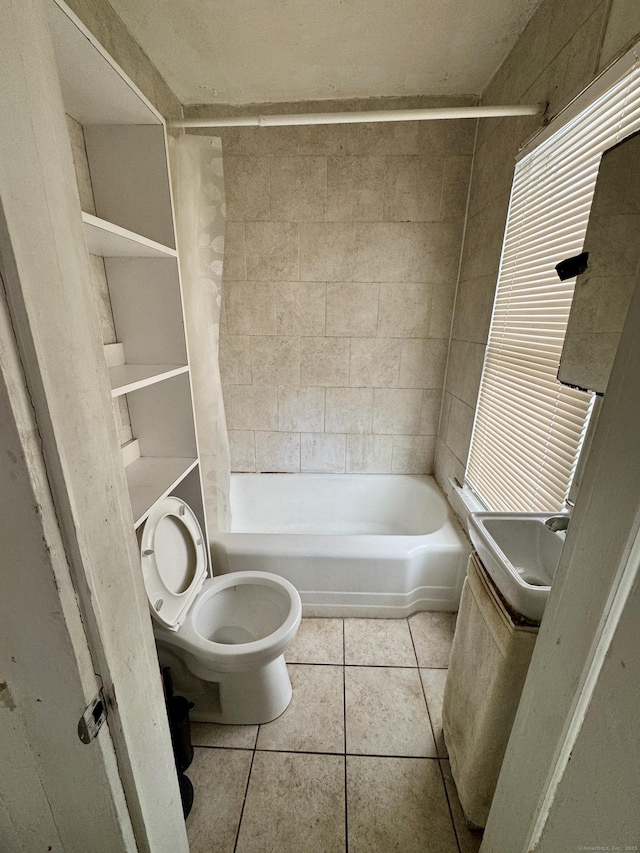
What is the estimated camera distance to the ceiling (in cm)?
125

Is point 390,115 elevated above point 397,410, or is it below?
above

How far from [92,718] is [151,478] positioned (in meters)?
0.95

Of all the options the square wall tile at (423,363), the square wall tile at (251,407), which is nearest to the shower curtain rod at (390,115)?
the square wall tile at (423,363)

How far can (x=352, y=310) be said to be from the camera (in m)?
2.13

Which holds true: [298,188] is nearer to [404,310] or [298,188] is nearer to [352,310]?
[352,310]

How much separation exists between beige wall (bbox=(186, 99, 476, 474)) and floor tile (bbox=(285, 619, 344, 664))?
98 centimetres

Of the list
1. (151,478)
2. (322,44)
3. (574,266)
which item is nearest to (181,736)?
(151,478)

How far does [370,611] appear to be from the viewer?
1.79m

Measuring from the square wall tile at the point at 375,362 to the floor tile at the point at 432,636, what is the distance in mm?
1331

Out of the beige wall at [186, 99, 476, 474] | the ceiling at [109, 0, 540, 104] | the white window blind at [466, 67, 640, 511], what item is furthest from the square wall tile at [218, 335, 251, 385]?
the white window blind at [466, 67, 640, 511]

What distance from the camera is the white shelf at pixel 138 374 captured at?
104cm

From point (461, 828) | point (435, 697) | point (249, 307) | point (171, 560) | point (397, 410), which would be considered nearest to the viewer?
point (461, 828)

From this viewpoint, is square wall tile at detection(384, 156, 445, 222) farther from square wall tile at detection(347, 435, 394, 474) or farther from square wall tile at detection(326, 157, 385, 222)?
square wall tile at detection(347, 435, 394, 474)

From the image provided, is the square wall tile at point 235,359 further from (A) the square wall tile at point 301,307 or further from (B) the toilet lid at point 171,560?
(B) the toilet lid at point 171,560
